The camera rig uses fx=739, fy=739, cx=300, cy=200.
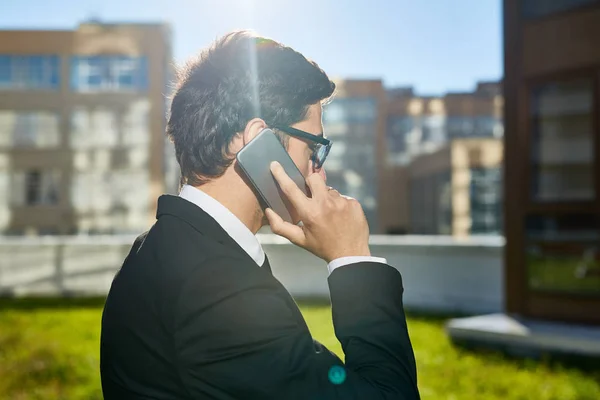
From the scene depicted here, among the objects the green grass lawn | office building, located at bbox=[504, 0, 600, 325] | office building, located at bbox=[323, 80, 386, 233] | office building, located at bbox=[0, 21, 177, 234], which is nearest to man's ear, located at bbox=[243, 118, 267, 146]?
the green grass lawn

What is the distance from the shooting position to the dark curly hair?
1.53m

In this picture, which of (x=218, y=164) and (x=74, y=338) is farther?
(x=74, y=338)

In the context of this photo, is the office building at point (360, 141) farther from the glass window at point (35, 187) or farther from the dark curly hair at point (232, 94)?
the dark curly hair at point (232, 94)

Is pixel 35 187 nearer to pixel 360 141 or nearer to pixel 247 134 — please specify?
pixel 360 141

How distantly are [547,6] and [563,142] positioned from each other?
5.58 ft

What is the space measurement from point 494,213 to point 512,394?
47220 millimetres

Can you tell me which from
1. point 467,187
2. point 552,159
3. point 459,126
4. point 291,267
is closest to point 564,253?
point 552,159

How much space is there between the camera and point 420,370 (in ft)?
25.1

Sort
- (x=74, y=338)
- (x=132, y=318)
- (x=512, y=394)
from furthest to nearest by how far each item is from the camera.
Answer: (x=74, y=338), (x=512, y=394), (x=132, y=318)

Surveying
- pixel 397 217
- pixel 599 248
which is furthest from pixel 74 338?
pixel 397 217

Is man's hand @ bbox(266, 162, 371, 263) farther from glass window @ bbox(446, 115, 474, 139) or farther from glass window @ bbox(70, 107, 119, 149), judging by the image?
glass window @ bbox(446, 115, 474, 139)

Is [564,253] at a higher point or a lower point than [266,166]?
lower

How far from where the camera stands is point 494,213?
52.2 m

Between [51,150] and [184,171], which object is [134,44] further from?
[184,171]
